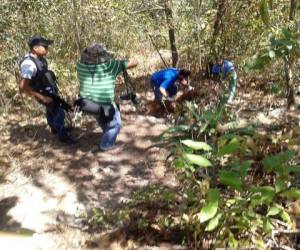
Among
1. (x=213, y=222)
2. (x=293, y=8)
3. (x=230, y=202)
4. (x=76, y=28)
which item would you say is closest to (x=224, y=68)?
(x=293, y=8)

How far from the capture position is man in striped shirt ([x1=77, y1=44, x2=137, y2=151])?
5418 millimetres

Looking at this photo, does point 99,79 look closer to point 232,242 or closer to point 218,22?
point 218,22

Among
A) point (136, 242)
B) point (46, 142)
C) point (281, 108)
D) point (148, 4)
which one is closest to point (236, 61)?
point (281, 108)

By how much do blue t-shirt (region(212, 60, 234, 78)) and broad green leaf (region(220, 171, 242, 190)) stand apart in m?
2.71

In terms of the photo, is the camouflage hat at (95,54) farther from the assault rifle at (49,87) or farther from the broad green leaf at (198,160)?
the broad green leaf at (198,160)

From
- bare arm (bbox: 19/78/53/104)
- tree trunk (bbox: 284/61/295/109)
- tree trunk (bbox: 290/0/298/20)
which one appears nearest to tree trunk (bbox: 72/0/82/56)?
bare arm (bbox: 19/78/53/104)

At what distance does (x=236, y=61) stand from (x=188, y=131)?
94.8 inches

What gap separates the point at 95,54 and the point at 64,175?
153 centimetres

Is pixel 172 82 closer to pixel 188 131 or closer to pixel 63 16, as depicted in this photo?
pixel 188 131

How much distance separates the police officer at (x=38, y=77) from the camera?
5.54 metres


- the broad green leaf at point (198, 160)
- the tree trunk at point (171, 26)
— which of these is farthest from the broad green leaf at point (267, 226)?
the tree trunk at point (171, 26)

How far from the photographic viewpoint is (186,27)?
279 inches

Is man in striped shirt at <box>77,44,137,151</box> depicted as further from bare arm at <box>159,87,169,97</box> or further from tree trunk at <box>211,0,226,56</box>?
tree trunk at <box>211,0,226,56</box>

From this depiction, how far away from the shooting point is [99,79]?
548 cm
